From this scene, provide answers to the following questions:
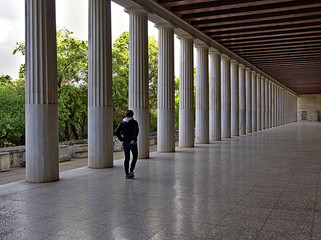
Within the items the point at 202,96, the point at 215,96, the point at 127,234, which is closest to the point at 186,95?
the point at 202,96

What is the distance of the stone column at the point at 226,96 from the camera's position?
27.9 m

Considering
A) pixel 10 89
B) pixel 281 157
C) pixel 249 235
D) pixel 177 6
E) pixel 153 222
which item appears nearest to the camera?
pixel 249 235

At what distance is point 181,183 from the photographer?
9.44 meters

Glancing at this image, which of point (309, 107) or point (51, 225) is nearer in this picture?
point (51, 225)

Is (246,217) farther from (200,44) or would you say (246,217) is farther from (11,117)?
(11,117)

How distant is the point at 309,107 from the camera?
288 ft

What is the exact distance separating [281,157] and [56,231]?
11510mm

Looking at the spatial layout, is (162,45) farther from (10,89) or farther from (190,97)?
(10,89)

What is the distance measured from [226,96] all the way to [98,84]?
696 inches

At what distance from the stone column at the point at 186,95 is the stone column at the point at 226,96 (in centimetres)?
796

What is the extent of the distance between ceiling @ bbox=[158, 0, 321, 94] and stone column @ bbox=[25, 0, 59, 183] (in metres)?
7.68

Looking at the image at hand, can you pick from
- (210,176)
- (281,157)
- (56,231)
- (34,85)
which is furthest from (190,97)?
(56,231)

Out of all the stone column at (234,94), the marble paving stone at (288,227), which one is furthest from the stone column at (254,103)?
the marble paving stone at (288,227)

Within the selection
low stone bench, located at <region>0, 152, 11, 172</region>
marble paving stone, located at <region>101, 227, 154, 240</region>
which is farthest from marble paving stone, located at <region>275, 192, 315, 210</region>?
low stone bench, located at <region>0, 152, 11, 172</region>
